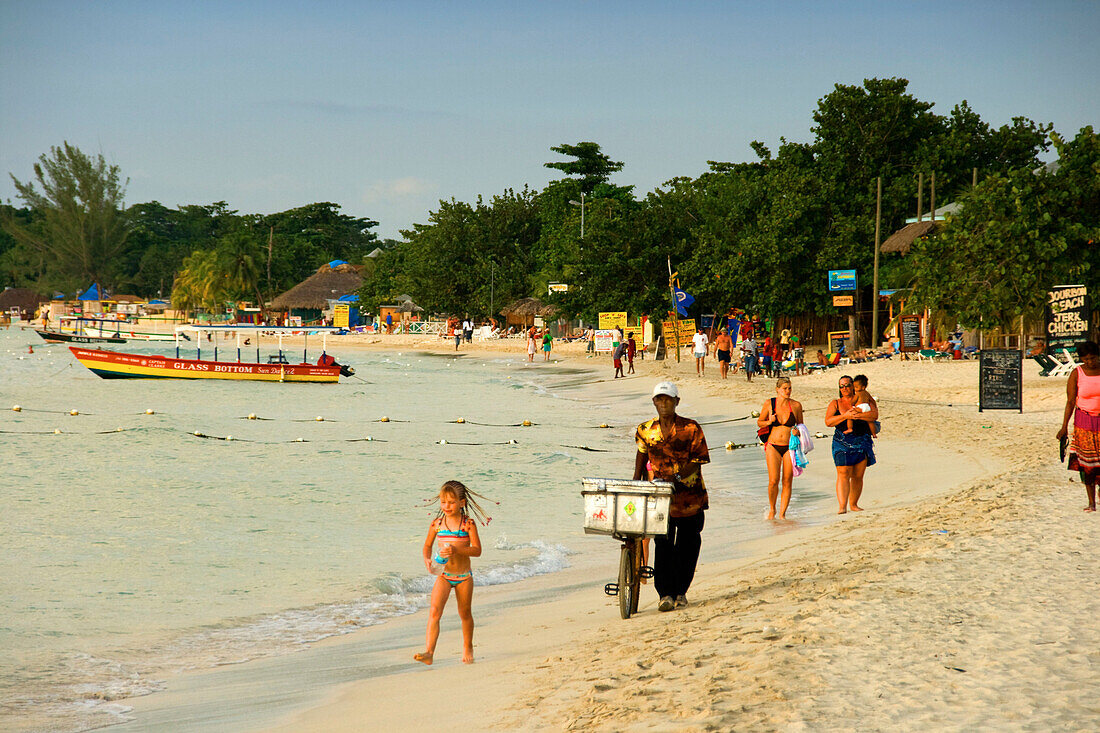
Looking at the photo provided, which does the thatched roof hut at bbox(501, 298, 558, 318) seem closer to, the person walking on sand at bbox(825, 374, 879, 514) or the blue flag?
the blue flag

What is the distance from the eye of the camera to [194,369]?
38.4 metres

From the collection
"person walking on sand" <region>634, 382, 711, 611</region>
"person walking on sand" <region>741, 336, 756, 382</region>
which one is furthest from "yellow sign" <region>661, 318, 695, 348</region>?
"person walking on sand" <region>634, 382, 711, 611</region>

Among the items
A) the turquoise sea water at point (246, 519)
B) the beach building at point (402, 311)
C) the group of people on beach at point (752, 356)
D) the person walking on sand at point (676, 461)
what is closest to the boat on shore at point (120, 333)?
the beach building at point (402, 311)

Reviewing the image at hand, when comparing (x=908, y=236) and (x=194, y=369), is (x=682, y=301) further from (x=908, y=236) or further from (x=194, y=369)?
(x=194, y=369)

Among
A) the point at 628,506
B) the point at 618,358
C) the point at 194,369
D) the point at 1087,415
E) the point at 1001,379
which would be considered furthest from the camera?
the point at 194,369

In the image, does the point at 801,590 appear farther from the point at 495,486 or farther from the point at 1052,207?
the point at 1052,207

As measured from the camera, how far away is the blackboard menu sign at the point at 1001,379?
19047mm

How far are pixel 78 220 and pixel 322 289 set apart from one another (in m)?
57.4

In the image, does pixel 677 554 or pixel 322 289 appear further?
pixel 322 289

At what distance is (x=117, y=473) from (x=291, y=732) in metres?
14.6

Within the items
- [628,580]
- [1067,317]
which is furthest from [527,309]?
[628,580]

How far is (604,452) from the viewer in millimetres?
19250

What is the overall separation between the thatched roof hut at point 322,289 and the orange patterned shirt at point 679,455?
94019 mm

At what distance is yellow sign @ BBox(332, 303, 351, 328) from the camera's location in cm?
9425
